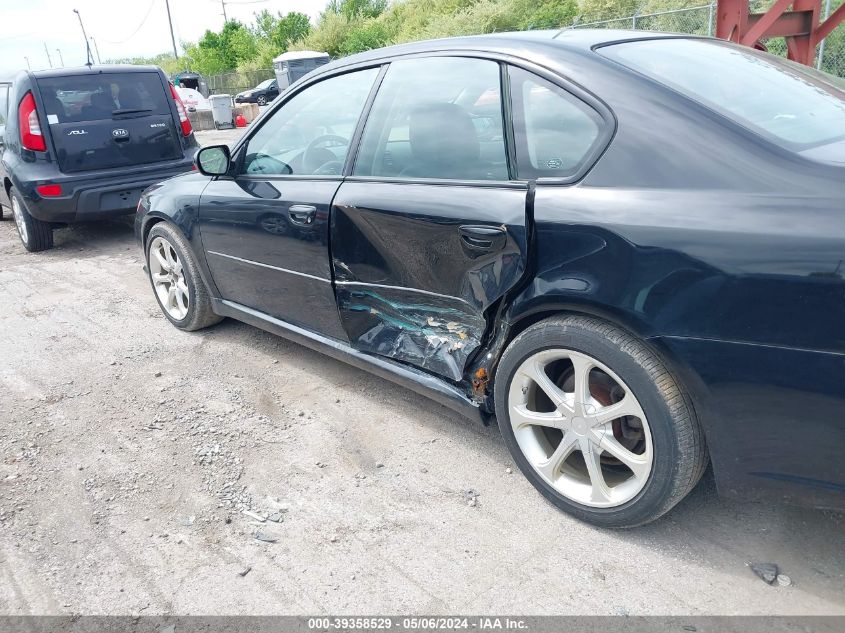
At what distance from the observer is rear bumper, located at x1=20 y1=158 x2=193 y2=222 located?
6.46 meters

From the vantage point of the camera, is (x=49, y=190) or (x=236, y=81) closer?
(x=49, y=190)

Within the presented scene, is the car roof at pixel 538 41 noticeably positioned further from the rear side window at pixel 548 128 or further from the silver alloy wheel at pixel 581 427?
the silver alloy wheel at pixel 581 427

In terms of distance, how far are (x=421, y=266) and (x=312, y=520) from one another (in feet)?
3.60

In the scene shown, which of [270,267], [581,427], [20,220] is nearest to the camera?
[581,427]

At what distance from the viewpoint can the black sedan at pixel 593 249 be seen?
1.89 metres

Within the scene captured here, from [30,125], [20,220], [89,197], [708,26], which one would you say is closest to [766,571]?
[89,197]

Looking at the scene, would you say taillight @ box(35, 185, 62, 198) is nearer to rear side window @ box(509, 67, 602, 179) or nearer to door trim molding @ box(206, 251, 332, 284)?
door trim molding @ box(206, 251, 332, 284)

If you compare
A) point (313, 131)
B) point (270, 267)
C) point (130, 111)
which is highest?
point (130, 111)

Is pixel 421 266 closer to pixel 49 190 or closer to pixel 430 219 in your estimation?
pixel 430 219

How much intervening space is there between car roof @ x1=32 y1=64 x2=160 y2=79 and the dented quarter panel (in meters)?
5.04

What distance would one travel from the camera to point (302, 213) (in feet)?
10.5

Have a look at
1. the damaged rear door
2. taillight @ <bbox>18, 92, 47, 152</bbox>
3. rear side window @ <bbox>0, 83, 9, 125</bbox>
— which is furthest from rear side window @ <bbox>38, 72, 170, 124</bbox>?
the damaged rear door

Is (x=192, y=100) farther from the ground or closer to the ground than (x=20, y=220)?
farther from the ground

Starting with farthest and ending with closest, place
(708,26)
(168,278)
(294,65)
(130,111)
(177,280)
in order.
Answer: (294,65) → (708,26) → (130,111) → (168,278) → (177,280)
